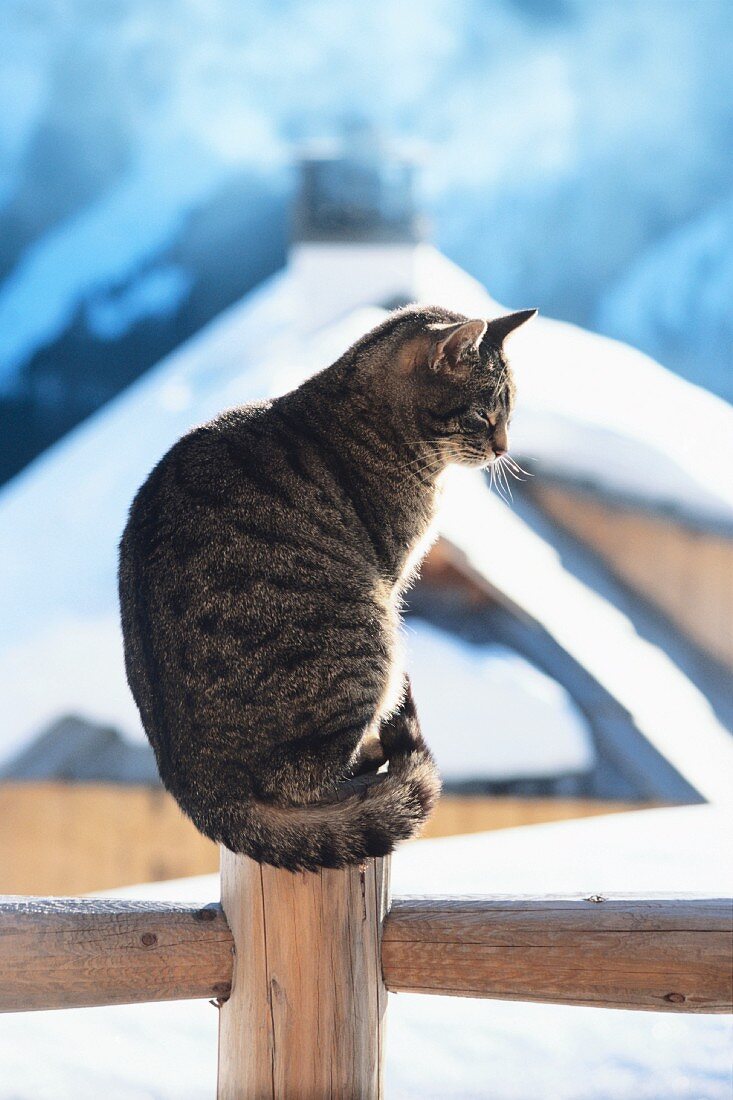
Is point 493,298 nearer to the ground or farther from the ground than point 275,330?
farther from the ground

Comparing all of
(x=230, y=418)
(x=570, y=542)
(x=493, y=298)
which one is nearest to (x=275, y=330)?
(x=493, y=298)

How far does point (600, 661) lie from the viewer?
403cm

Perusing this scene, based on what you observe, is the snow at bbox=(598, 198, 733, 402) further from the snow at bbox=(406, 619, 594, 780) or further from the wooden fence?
the wooden fence

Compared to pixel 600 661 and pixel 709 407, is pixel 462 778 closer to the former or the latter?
pixel 600 661

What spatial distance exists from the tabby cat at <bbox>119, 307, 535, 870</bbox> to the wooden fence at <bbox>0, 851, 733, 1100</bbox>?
0.08 metres

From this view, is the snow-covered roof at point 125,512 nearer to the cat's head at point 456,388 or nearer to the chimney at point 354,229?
the chimney at point 354,229

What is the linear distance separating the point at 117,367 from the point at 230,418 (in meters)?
4.90

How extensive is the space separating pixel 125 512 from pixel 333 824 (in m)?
3.19

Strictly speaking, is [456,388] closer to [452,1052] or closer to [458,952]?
[458,952]

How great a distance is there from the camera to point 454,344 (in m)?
1.43

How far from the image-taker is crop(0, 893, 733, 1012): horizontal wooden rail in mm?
1165

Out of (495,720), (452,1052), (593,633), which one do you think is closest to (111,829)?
(495,720)

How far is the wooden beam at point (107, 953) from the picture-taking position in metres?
1.19

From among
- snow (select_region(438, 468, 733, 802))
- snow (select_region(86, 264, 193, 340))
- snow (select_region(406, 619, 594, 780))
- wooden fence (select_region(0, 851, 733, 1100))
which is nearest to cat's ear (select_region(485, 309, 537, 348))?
wooden fence (select_region(0, 851, 733, 1100))
